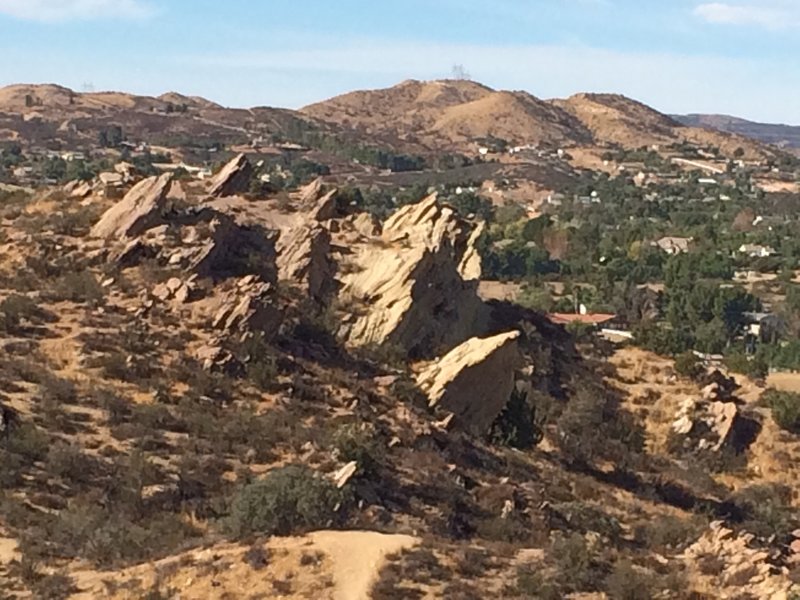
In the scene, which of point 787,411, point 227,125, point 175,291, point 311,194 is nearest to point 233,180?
point 311,194

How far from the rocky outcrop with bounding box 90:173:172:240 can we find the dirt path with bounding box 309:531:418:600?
57.2 feet

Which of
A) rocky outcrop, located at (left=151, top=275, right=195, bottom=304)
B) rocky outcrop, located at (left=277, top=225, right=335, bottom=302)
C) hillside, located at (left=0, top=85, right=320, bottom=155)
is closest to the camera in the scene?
rocky outcrop, located at (left=151, top=275, right=195, bottom=304)

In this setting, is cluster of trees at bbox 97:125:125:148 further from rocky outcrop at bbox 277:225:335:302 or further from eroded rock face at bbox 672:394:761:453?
eroded rock face at bbox 672:394:761:453

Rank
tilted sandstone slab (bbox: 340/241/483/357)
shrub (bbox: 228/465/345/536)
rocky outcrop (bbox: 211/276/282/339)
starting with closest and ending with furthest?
shrub (bbox: 228/465/345/536), rocky outcrop (bbox: 211/276/282/339), tilted sandstone slab (bbox: 340/241/483/357)

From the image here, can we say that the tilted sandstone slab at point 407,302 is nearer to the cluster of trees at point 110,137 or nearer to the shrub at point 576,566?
the shrub at point 576,566

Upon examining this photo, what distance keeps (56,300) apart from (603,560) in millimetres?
16771

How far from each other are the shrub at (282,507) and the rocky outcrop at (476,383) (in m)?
9.73

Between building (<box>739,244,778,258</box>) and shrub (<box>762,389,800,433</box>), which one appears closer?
shrub (<box>762,389,800,433</box>)

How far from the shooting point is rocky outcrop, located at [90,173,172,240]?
104 ft

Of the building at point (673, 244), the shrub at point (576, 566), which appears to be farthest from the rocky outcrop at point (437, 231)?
the building at point (673, 244)

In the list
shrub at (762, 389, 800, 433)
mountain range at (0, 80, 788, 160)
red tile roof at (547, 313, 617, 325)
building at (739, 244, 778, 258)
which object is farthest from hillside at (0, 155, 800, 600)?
mountain range at (0, 80, 788, 160)

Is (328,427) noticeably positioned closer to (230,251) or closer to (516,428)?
(516,428)

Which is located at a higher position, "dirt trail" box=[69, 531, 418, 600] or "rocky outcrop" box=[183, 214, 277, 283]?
"rocky outcrop" box=[183, 214, 277, 283]

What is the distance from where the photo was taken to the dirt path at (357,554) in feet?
48.5
